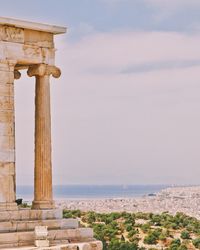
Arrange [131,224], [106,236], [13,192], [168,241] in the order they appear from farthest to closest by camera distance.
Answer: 1. [131,224]
2. [168,241]
3. [106,236]
4. [13,192]

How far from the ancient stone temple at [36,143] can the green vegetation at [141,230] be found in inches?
1274

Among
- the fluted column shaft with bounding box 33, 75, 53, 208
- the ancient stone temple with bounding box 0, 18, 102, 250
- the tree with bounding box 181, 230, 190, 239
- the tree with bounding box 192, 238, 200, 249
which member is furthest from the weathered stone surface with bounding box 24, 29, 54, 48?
the tree with bounding box 181, 230, 190, 239

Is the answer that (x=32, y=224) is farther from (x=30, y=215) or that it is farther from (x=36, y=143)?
(x=36, y=143)

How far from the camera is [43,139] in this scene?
37.0 meters

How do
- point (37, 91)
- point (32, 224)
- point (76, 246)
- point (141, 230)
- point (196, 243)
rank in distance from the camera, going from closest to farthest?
point (76, 246) < point (32, 224) < point (37, 91) < point (196, 243) < point (141, 230)

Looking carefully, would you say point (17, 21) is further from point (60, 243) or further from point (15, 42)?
point (60, 243)

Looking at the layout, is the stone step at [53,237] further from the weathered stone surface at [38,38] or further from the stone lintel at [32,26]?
the stone lintel at [32,26]

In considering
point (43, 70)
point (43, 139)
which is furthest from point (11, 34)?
point (43, 139)

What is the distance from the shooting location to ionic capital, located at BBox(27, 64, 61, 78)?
121 ft

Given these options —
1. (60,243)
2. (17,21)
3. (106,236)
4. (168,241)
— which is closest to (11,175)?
(60,243)

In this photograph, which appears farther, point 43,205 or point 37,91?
point 37,91

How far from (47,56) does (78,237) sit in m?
6.77

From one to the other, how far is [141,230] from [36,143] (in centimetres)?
4759

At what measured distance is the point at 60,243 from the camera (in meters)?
35.6
